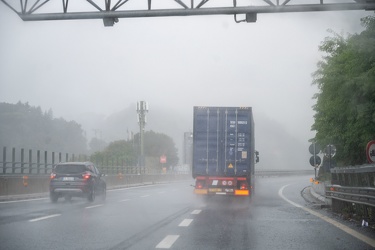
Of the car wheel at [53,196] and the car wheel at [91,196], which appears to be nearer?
the car wheel at [53,196]

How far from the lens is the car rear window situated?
70.1 feet

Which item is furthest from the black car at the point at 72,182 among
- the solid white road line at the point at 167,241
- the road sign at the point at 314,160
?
the solid white road line at the point at 167,241

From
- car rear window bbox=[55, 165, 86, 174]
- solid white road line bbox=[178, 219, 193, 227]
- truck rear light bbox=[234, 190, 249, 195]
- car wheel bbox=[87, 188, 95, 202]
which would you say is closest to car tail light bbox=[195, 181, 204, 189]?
truck rear light bbox=[234, 190, 249, 195]

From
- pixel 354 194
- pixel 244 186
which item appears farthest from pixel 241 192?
pixel 354 194

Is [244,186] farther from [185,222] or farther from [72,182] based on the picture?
[185,222]

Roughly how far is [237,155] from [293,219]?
23.0ft

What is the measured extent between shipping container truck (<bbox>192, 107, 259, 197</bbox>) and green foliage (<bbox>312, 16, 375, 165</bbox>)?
4.44 m

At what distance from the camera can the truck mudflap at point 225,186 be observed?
801 inches

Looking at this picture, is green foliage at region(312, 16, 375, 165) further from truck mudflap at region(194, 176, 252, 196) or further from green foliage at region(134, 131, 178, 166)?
green foliage at region(134, 131, 178, 166)

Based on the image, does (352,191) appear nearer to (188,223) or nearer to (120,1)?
(188,223)

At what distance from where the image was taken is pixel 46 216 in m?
14.1

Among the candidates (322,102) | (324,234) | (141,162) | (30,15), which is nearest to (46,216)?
(30,15)

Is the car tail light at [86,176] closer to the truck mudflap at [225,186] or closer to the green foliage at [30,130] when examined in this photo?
the truck mudflap at [225,186]

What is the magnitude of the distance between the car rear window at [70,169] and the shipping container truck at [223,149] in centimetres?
466
